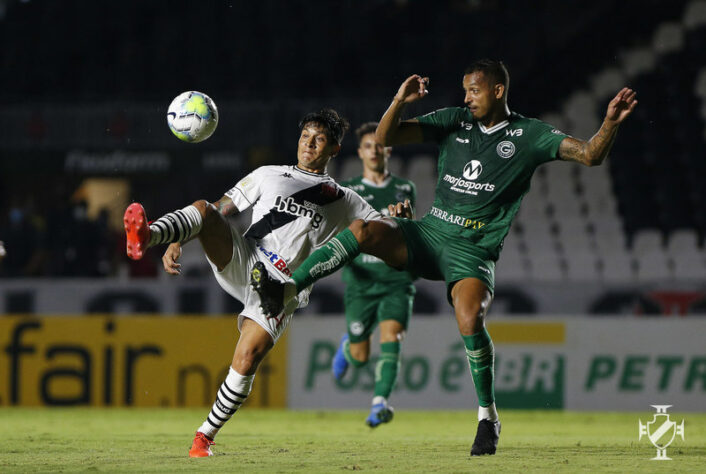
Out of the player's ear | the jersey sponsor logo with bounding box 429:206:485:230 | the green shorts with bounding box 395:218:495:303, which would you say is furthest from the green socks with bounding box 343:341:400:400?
the player's ear

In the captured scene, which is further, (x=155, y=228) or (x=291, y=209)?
(x=291, y=209)

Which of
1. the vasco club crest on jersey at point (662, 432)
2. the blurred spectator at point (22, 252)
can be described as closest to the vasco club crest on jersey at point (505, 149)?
the vasco club crest on jersey at point (662, 432)

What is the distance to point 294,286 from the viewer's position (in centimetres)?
541

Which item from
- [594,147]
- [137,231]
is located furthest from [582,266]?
[137,231]

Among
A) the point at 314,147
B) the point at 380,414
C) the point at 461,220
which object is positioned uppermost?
the point at 314,147

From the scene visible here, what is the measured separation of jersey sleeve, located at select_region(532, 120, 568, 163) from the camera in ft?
19.3

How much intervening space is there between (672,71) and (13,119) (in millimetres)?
11397

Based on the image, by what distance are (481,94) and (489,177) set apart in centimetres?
50

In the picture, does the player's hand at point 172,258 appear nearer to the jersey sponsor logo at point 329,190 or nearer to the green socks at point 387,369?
the jersey sponsor logo at point 329,190

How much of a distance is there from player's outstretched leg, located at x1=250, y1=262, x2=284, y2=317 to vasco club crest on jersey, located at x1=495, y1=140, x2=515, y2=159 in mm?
1658

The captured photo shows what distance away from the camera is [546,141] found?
593 centimetres

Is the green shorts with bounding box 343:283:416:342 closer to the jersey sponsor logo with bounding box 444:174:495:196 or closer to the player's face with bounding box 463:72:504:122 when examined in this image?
the jersey sponsor logo with bounding box 444:174:495:196

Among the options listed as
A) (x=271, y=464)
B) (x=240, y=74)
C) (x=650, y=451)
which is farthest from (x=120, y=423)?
(x=240, y=74)

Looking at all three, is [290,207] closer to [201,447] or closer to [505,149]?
[505,149]
